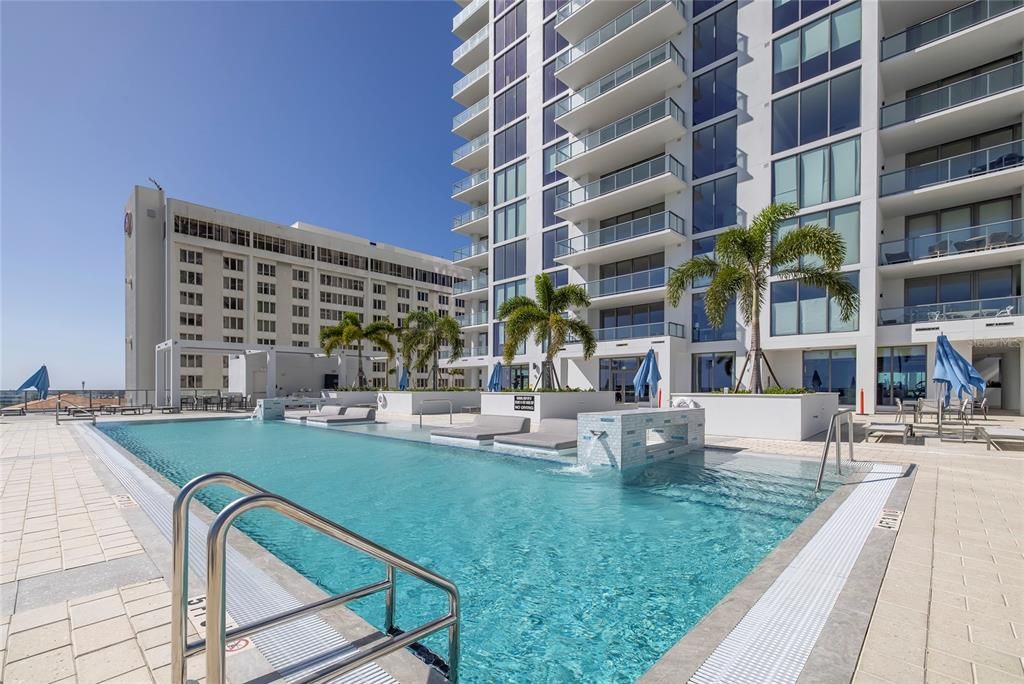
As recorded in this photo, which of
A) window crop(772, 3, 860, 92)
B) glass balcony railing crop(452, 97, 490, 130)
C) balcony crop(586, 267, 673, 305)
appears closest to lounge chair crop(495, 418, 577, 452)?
balcony crop(586, 267, 673, 305)

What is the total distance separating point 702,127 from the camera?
23094mm

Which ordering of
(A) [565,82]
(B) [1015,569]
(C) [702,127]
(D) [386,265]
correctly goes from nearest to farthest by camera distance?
(B) [1015,569] < (C) [702,127] < (A) [565,82] < (D) [386,265]

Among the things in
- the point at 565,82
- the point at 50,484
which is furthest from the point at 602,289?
the point at 50,484

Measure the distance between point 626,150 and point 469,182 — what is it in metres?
14.9

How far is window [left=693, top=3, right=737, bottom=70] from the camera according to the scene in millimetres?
22219

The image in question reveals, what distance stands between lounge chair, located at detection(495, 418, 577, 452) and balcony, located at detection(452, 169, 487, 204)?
26.2 meters

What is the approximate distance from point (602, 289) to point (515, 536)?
21.6 m

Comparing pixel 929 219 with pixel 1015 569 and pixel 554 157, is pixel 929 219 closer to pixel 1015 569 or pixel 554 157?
pixel 554 157

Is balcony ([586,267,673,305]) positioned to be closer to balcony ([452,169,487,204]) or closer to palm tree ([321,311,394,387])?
palm tree ([321,311,394,387])

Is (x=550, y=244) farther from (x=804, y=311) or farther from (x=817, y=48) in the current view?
(x=817, y=48)

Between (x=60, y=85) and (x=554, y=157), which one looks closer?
(x=60, y=85)

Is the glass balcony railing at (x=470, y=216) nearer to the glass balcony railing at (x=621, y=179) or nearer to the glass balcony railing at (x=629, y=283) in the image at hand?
the glass balcony railing at (x=621, y=179)

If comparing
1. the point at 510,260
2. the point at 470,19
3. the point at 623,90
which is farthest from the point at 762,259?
the point at 470,19

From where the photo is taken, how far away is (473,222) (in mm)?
35062
